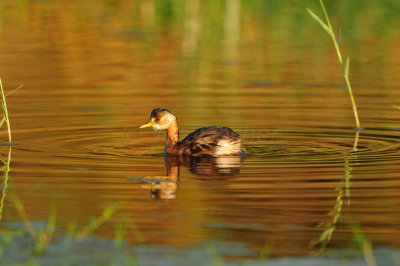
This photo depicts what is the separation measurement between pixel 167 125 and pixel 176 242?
468cm

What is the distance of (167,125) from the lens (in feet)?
35.5

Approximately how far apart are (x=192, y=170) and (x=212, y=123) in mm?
2758

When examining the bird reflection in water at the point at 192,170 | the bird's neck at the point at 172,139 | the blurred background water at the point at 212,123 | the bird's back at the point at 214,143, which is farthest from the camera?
the bird's neck at the point at 172,139

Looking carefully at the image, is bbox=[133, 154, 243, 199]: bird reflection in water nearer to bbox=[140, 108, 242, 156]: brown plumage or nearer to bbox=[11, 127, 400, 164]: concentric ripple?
bbox=[140, 108, 242, 156]: brown plumage

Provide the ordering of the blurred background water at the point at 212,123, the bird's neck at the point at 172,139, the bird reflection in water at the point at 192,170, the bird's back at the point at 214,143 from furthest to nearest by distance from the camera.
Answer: the bird's neck at the point at 172,139
the bird's back at the point at 214,143
the bird reflection in water at the point at 192,170
the blurred background water at the point at 212,123

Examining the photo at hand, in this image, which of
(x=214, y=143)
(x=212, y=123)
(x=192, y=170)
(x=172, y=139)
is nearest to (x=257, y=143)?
(x=214, y=143)

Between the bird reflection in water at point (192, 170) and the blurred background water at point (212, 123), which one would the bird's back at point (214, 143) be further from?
the blurred background water at point (212, 123)

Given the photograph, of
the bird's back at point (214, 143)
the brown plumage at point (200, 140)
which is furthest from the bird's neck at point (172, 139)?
the bird's back at point (214, 143)

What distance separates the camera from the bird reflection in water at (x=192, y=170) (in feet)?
26.9

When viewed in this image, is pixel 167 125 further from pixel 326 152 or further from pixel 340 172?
pixel 340 172

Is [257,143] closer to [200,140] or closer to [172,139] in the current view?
[200,140]

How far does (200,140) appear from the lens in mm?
10398

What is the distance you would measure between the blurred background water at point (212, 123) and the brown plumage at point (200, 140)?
0.25 metres

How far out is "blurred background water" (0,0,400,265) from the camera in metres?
6.82
